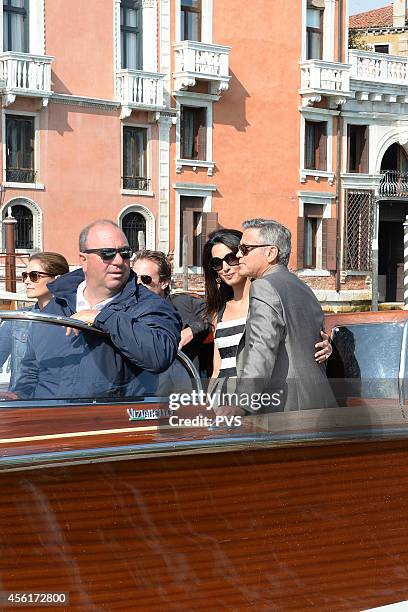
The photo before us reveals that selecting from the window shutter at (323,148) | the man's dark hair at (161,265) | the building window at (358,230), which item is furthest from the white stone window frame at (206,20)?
the man's dark hair at (161,265)

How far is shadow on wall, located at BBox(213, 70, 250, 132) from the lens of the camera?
26.5 meters

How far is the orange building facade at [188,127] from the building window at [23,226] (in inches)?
0.9

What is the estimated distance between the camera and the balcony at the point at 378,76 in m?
28.7

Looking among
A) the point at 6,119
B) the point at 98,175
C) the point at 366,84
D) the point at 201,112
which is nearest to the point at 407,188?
the point at 366,84

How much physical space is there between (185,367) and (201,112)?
23053 millimetres

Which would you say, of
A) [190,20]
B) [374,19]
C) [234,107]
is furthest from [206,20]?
[374,19]

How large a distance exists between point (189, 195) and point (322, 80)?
462cm

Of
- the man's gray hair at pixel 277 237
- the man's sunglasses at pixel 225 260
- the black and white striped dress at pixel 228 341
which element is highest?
the man's gray hair at pixel 277 237

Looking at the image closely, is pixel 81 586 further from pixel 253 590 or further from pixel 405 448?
pixel 405 448

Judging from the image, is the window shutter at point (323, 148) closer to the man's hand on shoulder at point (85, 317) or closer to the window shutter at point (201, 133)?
the window shutter at point (201, 133)

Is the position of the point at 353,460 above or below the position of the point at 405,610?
above

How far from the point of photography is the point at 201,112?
86.0 ft

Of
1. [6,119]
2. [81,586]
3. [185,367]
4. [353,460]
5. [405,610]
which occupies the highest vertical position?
[6,119]

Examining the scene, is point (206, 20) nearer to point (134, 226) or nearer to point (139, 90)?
point (139, 90)
